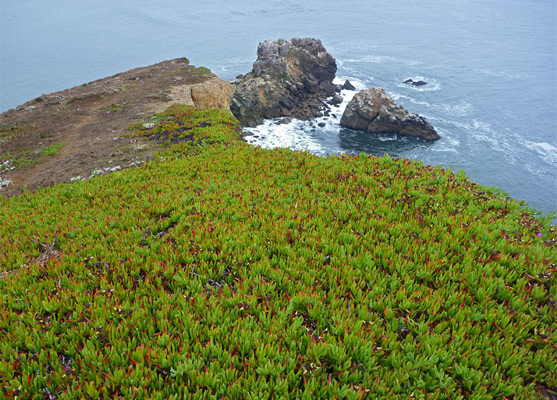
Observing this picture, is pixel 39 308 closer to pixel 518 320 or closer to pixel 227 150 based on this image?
pixel 518 320

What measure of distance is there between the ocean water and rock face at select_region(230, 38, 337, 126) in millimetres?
4341

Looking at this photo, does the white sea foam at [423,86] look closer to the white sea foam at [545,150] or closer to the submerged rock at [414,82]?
the submerged rock at [414,82]

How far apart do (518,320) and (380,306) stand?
209cm

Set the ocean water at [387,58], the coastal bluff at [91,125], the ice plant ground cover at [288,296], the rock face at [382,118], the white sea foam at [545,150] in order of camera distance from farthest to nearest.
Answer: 1. the rock face at [382,118]
2. the ocean water at [387,58]
3. the white sea foam at [545,150]
4. the coastal bluff at [91,125]
5. the ice plant ground cover at [288,296]

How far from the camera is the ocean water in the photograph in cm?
5362

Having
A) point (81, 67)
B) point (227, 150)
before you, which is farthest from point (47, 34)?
point (227, 150)

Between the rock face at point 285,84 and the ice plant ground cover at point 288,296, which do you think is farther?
the rock face at point 285,84

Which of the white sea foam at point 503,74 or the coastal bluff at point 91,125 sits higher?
the white sea foam at point 503,74

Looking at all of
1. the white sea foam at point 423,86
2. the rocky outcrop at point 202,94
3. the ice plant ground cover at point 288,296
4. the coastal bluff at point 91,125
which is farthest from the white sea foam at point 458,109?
the ice plant ground cover at point 288,296

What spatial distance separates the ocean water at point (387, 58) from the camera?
5362 cm

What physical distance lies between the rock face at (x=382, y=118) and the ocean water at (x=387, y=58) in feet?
6.87

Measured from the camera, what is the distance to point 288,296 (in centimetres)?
521

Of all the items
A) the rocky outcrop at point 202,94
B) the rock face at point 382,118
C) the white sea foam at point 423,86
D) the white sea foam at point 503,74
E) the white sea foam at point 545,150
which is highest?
the white sea foam at point 503,74

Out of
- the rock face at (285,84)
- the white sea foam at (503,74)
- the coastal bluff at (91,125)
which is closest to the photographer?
the coastal bluff at (91,125)
